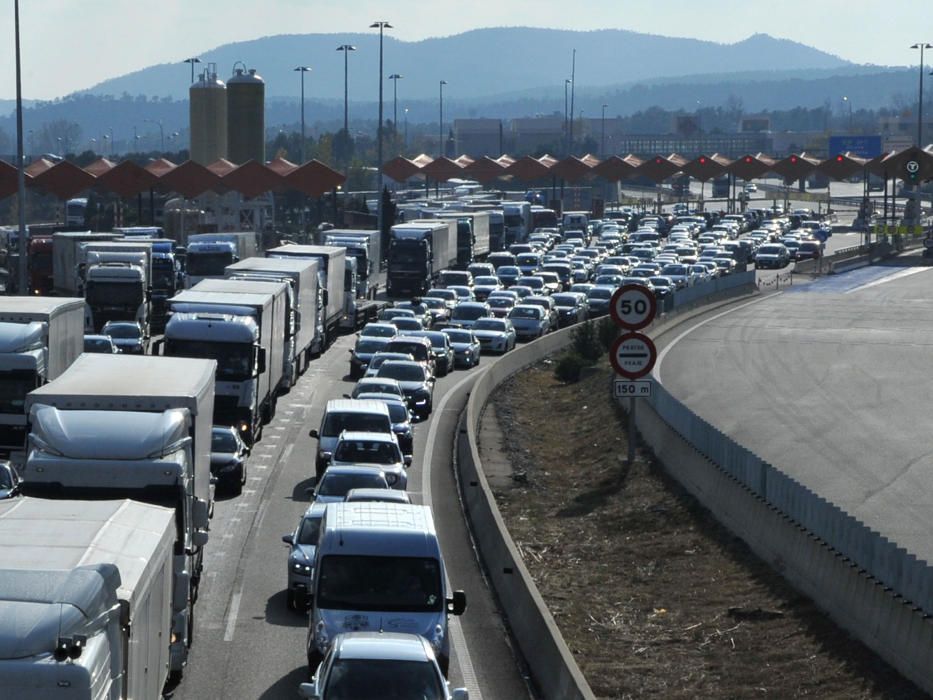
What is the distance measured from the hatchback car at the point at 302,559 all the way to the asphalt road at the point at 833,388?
7.94 metres

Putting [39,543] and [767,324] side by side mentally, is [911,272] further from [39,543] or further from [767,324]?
[39,543]

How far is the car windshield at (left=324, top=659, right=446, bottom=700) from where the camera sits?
13.3 m

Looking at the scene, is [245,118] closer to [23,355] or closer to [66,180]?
[66,180]

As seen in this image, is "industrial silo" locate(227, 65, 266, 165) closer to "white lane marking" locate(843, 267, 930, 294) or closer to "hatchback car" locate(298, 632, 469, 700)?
"white lane marking" locate(843, 267, 930, 294)

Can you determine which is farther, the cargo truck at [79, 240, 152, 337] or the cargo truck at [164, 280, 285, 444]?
the cargo truck at [79, 240, 152, 337]

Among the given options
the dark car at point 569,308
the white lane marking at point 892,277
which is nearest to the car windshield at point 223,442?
the dark car at point 569,308

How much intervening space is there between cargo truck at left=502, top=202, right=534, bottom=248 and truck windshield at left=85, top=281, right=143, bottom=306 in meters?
53.0

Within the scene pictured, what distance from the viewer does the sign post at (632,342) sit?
26031mm

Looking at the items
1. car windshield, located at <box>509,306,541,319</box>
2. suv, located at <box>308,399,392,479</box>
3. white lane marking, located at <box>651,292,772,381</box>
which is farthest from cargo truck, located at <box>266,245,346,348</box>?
suv, located at <box>308,399,392,479</box>

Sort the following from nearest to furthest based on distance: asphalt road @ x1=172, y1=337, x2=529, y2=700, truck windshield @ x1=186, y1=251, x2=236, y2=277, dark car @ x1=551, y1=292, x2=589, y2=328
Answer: asphalt road @ x1=172, y1=337, x2=529, y2=700, truck windshield @ x1=186, y1=251, x2=236, y2=277, dark car @ x1=551, y1=292, x2=589, y2=328

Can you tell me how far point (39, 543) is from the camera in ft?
37.6

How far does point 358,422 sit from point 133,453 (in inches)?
524

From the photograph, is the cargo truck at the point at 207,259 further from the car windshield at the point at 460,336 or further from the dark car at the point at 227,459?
the dark car at the point at 227,459

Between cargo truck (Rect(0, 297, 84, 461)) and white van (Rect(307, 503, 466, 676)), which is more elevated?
cargo truck (Rect(0, 297, 84, 461))
